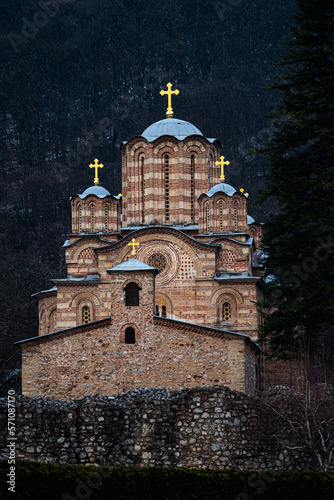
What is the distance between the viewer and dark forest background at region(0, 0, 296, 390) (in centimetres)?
8600

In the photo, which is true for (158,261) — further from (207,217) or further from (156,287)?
(207,217)

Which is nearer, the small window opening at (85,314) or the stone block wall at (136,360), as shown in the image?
the stone block wall at (136,360)

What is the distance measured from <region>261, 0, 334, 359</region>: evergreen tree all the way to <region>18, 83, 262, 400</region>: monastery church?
3015 millimetres

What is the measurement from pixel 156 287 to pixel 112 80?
5792cm

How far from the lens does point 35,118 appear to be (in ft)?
297

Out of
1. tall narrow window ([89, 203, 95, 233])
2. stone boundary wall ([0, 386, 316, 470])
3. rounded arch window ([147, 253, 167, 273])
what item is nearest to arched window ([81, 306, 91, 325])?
rounded arch window ([147, 253, 167, 273])

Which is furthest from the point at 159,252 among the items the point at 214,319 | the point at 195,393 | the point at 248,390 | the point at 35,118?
the point at 35,118

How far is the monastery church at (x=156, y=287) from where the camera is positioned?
27.0 metres

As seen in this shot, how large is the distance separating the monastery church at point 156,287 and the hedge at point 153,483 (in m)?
8.42

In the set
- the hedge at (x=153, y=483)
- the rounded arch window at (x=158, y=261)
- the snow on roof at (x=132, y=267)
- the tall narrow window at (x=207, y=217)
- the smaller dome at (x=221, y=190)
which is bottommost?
the hedge at (x=153, y=483)

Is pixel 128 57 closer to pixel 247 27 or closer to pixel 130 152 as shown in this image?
pixel 247 27

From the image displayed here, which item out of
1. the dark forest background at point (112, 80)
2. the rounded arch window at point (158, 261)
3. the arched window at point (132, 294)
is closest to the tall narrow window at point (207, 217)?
the rounded arch window at point (158, 261)

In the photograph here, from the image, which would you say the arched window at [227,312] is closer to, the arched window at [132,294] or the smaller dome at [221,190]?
the smaller dome at [221,190]

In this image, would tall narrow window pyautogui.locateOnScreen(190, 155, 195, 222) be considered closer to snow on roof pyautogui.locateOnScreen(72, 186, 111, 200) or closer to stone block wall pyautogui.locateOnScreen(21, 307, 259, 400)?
snow on roof pyautogui.locateOnScreen(72, 186, 111, 200)
